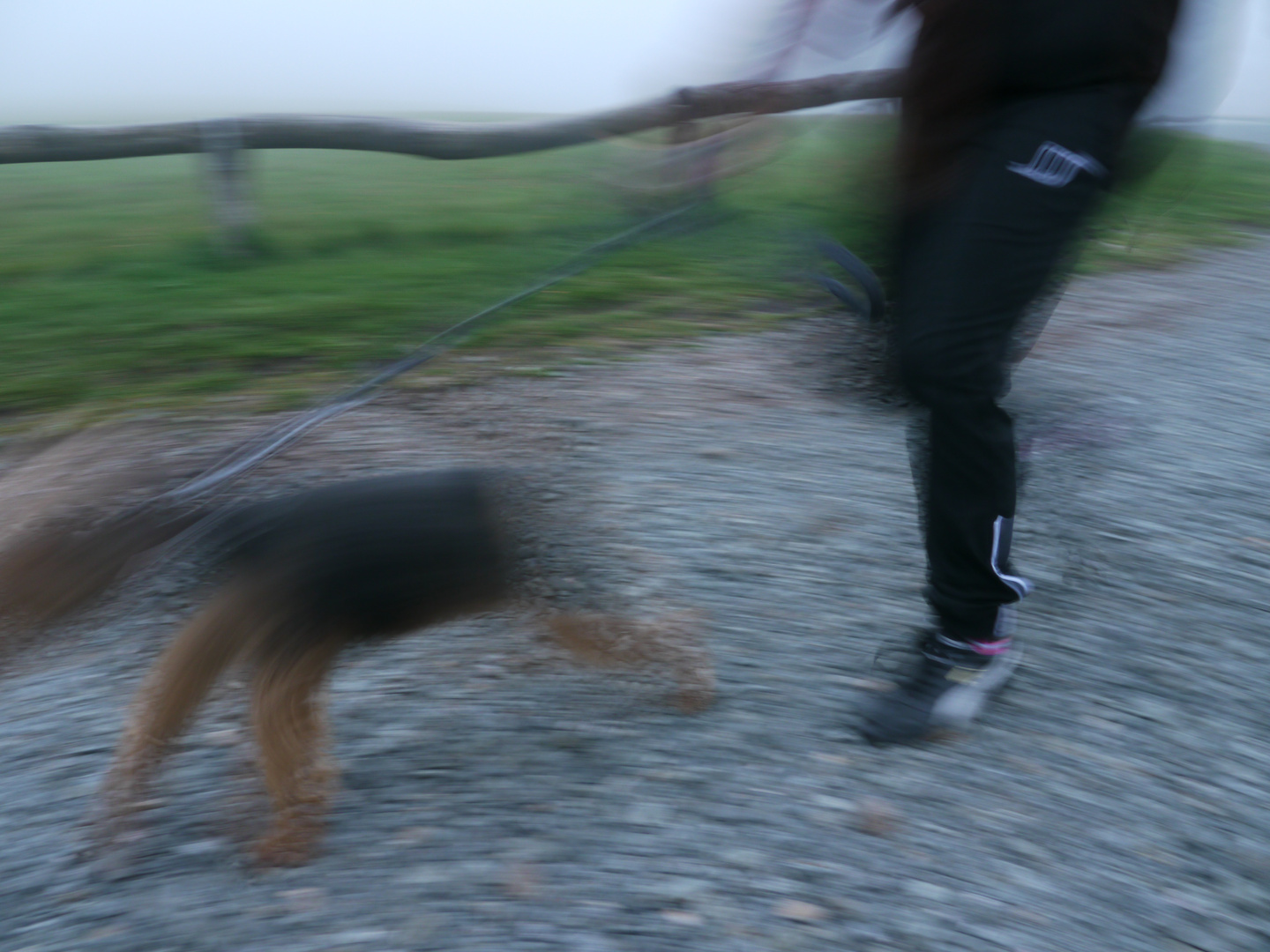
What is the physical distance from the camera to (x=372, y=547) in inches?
66.7

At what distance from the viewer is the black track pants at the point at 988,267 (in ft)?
6.22

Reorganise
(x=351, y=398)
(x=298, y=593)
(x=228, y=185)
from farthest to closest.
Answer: (x=228, y=185)
(x=351, y=398)
(x=298, y=593)

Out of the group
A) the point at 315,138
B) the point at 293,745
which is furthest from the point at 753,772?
the point at 315,138

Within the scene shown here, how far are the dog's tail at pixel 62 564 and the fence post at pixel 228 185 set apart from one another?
4.77 metres

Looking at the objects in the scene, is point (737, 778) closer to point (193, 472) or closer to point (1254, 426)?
point (193, 472)

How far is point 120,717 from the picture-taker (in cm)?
222

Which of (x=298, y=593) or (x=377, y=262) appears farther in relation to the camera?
(x=377, y=262)

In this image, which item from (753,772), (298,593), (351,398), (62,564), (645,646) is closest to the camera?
(62,564)

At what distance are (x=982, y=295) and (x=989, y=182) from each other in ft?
0.66

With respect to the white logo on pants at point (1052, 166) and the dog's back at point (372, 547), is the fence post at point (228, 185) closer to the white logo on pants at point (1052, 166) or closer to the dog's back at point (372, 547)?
the dog's back at point (372, 547)

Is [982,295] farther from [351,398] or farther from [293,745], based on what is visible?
[293,745]

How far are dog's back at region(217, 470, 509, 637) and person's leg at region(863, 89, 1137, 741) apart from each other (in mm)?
837

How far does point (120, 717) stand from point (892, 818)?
4.99 feet

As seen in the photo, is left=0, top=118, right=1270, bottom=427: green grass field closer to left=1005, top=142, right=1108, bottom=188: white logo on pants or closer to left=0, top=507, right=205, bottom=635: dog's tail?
left=1005, top=142, right=1108, bottom=188: white logo on pants
